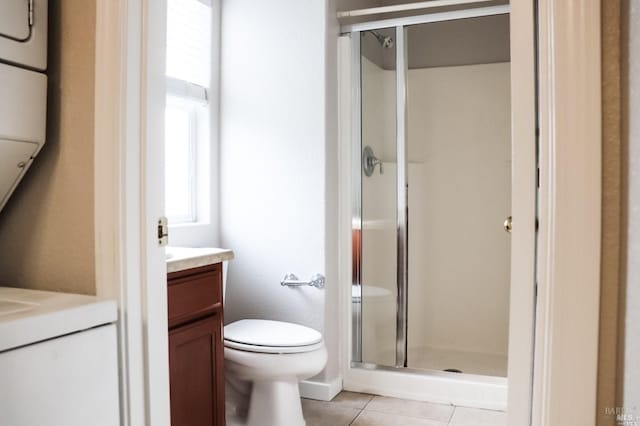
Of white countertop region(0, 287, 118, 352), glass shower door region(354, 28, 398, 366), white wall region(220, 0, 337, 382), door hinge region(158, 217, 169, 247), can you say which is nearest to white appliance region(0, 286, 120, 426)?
white countertop region(0, 287, 118, 352)

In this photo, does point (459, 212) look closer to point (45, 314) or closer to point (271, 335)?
point (271, 335)

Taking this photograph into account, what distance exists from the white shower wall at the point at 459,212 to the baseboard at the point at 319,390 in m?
0.77

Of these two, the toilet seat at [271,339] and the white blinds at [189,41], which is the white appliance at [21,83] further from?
the white blinds at [189,41]

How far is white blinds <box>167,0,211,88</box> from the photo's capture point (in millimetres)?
2637

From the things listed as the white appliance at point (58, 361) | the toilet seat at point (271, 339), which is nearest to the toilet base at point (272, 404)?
the toilet seat at point (271, 339)

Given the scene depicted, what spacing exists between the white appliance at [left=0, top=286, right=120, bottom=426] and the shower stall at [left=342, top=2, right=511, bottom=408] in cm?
195

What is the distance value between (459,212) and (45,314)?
2960 mm

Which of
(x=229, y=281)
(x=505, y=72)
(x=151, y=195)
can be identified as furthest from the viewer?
(x=505, y=72)

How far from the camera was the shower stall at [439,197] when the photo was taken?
9.95 ft

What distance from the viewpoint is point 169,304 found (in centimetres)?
173

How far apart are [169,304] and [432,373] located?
1.58 meters

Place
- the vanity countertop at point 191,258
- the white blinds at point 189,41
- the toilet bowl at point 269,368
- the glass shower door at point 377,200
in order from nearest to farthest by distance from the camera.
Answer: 1. the vanity countertop at point 191,258
2. the toilet bowl at point 269,368
3. the white blinds at point 189,41
4. the glass shower door at point 377,200

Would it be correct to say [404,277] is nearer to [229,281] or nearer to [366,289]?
[366,289]

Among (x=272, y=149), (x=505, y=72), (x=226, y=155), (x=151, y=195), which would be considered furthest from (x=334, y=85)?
(x=151, y=195)
